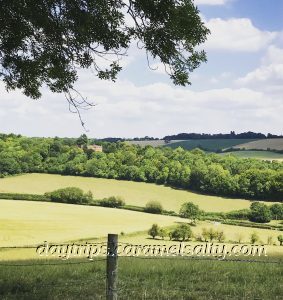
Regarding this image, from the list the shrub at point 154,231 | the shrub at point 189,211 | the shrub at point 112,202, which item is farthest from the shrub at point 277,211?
the shrub at point 154,231

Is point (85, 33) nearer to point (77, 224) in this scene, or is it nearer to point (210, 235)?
point (210, 235)

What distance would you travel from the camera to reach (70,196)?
107 metres

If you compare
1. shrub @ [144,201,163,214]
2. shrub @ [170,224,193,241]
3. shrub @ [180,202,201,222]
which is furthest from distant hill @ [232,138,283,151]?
shrub @ [170,224,193,241]

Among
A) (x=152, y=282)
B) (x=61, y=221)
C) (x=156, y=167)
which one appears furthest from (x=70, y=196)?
(x=152, y=282)

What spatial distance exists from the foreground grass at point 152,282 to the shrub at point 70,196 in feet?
303

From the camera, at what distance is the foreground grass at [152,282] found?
35.3 feet

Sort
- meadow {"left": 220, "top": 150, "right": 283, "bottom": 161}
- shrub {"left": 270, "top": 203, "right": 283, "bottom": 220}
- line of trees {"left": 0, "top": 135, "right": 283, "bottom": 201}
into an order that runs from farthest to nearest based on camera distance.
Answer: meadow {"left": 220, "top": 150, "right": 283, "bottom": 161}
line of trees {"left": 0, "top": 135, "right": 283, "bottom": 201}
shrub {"left": 270, "top": 203, "right": 283, "bottom": 220}

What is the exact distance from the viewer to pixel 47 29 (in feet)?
39.3

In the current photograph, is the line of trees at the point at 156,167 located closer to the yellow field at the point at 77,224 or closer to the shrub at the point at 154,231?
the yellow field at the point at 77,224

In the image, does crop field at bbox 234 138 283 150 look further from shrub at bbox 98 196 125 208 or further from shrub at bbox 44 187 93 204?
shrub at bbox 44 187 93 204

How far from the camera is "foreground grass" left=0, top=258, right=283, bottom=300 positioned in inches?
424

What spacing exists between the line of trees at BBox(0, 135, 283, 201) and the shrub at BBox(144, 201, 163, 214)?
24434mm

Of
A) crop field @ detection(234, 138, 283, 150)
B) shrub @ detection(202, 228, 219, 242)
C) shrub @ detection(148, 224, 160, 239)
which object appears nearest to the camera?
shrub @ detection(148, 224, 160, 239)

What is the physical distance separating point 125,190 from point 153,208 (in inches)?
688
